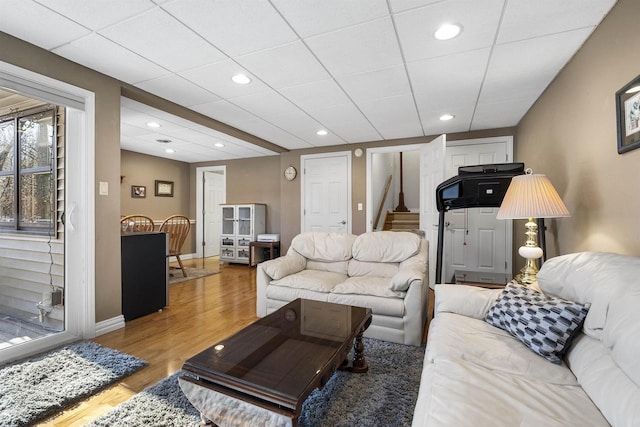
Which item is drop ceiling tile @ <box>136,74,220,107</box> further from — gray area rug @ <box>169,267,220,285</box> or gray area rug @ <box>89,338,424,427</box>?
gray area rug @ <box>169,267,220,285</box>

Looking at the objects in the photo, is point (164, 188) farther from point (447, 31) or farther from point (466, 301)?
point (466, 301)

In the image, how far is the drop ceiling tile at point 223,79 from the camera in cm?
243

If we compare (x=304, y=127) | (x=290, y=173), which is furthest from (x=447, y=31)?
(x=290, y=173)

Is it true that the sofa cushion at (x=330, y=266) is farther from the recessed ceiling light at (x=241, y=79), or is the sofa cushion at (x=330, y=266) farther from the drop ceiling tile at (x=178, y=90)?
the drop ceiling tile at (x=178, y=90)

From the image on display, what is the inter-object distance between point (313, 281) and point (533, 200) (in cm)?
181

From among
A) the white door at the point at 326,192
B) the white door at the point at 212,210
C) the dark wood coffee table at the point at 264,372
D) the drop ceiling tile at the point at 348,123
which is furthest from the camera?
the white door at the point at 212,210

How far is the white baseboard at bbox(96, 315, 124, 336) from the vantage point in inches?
97.3

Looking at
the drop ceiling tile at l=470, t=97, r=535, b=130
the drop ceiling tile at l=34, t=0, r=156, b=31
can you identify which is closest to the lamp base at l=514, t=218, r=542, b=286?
the drop ceiling tile at l=470, t=97, r=535, b=130

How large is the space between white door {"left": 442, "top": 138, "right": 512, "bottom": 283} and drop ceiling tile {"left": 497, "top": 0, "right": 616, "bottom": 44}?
8.20 ft

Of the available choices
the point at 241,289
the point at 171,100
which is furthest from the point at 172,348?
the point at 171,100

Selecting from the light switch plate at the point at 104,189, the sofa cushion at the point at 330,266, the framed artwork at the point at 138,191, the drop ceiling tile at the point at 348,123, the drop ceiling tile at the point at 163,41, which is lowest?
the sofa cushion at the point at 330,266

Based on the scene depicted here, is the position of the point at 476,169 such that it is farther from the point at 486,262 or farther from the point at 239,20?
the point at 239,20

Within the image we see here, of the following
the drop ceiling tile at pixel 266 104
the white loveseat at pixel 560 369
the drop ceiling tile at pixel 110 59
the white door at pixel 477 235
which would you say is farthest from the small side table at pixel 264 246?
the white loveseat at pixel 560 369

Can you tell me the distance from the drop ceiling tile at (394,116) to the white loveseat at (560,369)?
2269 mm
